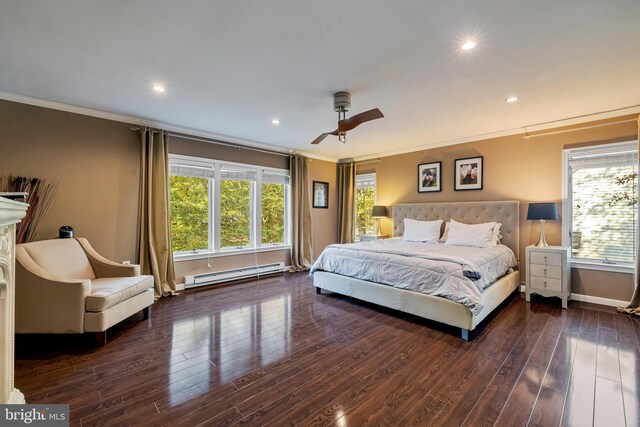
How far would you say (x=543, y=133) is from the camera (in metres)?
4.01

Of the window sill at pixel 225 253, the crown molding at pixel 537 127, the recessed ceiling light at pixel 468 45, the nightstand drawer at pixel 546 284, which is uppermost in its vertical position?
the recessed ceiling light at pixel 468 45

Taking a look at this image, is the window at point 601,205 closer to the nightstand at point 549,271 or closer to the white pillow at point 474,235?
the nightstand at point 549,271

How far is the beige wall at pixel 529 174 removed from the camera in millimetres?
3562

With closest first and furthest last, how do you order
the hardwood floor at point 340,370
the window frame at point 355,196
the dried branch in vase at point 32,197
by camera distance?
the hardwood floor at point 340,370, the dried branch in vase at point 32,197, the window frame at point 355,196

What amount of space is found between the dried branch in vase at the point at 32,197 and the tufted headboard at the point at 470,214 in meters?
5.27

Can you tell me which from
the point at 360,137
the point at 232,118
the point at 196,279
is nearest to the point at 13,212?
the point at 232,118

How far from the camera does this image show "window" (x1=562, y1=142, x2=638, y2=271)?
3467 millimetres

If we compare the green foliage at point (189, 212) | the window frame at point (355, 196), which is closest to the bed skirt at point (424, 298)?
the green foliage at point (189, 212)

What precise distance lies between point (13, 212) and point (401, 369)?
2578 millimetres


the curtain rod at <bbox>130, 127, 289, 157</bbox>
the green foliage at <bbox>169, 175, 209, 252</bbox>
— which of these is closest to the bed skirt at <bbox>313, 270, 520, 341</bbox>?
the green foliage at <bbox>169, 175, 209, 252</bbox>

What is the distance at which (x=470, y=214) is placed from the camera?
464 cm

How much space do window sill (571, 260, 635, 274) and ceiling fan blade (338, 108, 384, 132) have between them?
3.53 m

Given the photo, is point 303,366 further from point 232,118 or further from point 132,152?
point 132,152

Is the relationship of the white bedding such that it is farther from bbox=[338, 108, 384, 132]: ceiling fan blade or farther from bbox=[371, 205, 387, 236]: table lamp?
bbox=[371, 205, 387, 236]: table lamp
